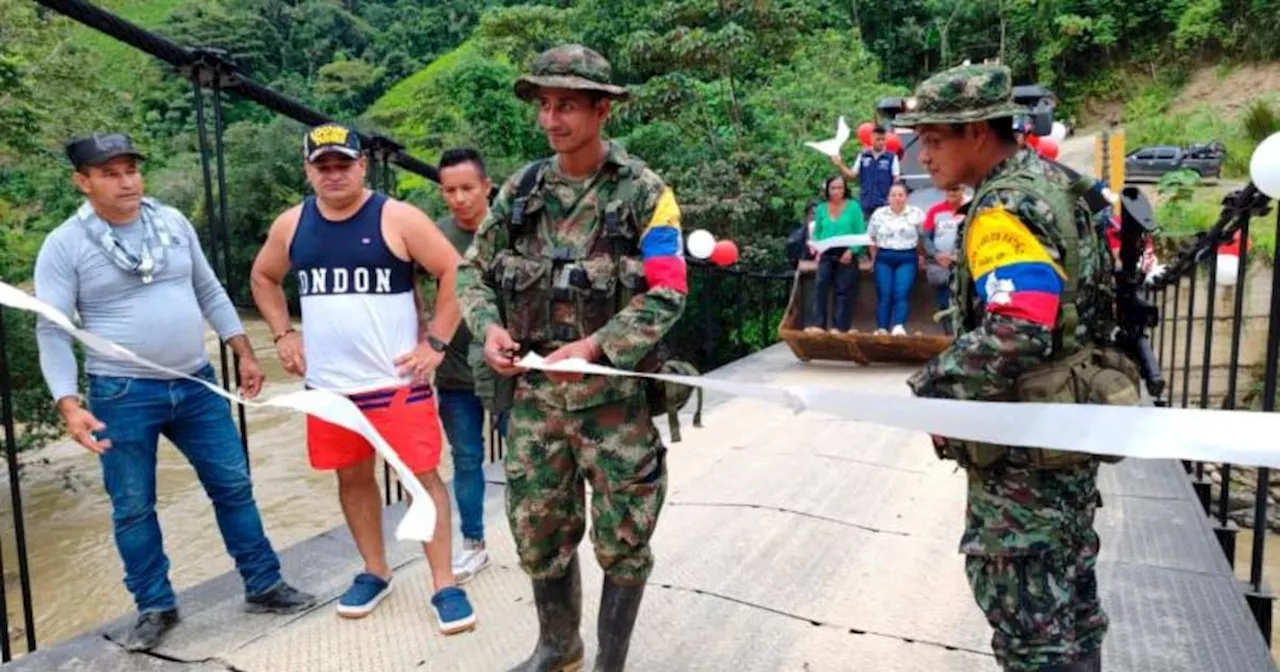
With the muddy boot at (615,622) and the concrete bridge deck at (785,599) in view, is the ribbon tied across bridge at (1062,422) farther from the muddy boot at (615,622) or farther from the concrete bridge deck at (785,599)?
the concrete bridge deck at (785,599)

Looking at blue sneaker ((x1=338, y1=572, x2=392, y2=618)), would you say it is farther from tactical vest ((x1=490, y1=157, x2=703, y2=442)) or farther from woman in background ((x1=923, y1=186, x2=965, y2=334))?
woman in background ((x1=923, y1=186, x2=965, y2=334))

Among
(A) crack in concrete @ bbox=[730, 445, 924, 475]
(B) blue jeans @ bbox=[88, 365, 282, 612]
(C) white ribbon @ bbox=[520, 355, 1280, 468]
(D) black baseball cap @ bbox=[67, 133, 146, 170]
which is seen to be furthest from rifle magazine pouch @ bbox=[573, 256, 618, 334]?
(A) crack in concrete @ bbox=[730, 445, 924, 475]

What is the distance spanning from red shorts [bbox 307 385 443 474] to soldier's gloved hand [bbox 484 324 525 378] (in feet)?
2.18

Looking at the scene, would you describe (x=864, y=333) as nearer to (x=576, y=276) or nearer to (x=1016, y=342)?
(x=576, y=276)

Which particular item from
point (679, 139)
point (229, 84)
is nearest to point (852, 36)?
point (679, 139)

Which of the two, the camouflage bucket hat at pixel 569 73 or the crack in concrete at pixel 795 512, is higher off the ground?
the camouflage bucket hat at pixel 569 73

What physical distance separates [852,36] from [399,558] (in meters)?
19.2

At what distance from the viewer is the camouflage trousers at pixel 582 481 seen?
245cm

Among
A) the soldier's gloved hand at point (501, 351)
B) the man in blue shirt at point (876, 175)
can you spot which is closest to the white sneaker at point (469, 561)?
the soldier's gloved hand at point (501, 351)

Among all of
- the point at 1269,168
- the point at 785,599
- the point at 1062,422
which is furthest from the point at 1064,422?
the point at 785,599

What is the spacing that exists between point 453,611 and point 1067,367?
1.90 metres

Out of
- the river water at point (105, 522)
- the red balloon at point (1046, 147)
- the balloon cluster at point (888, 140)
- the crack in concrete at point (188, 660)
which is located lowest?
the river water at point (105, 522)

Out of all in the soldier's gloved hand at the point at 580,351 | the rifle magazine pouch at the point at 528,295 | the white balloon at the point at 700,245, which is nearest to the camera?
the soldier's gloved hand at the point at 580,351

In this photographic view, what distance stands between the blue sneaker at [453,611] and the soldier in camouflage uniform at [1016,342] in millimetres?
1531
